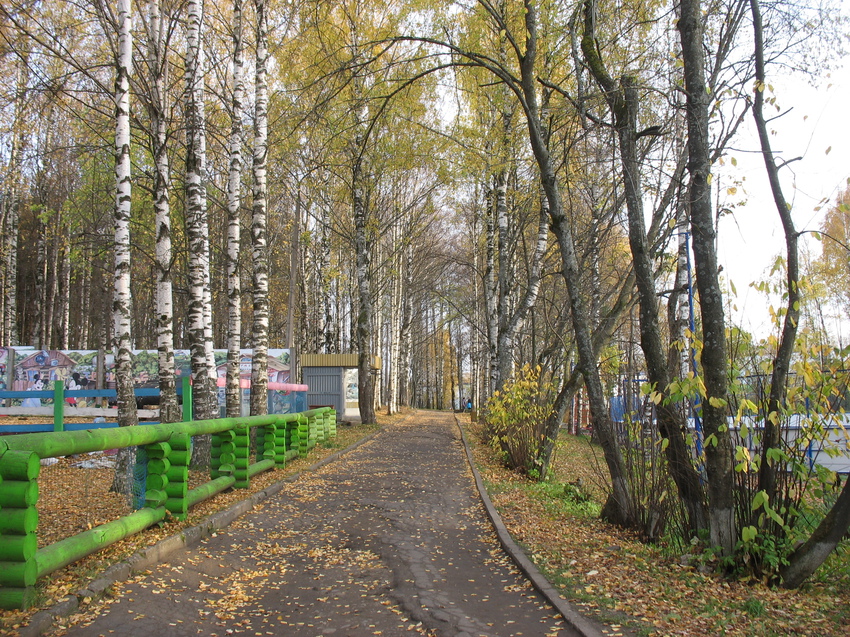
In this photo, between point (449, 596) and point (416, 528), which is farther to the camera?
point (416, 528)

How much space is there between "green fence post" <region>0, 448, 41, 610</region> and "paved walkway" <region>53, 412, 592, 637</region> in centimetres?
40

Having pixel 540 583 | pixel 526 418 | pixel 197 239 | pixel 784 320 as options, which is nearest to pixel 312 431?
pixel 526 418

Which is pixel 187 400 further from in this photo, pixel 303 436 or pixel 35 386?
pixel 35 386

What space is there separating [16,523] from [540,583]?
12.1 ft

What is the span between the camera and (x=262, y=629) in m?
4.02

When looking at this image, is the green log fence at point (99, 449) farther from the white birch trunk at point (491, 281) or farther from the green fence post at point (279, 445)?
the white birch trunk at point (491, 281)

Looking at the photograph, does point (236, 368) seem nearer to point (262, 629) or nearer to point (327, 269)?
point (262, 629)

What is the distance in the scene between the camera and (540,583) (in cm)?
494

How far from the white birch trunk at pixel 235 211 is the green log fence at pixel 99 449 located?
249cm

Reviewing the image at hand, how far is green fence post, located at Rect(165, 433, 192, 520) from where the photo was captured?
19.3ft

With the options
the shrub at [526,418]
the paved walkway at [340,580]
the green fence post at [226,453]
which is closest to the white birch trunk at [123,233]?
the green fence post at [226,453]

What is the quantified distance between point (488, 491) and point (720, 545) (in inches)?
181

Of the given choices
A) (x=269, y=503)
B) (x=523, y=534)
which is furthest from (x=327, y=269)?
(x=523, y=534)

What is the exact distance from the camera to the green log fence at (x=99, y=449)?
138 inches
